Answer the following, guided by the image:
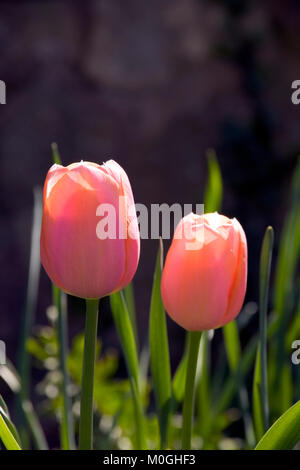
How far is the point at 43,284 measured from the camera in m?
1.30

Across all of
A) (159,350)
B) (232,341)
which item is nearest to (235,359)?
(232,341)

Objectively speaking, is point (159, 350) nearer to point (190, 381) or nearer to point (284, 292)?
point (190, 381)

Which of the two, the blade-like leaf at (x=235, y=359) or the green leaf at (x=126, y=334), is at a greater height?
A: the green leaf at (x=126, y=334)

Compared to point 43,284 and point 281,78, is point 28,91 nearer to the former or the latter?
point 43,284

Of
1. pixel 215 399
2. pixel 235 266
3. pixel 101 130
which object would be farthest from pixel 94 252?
pixel 101 130

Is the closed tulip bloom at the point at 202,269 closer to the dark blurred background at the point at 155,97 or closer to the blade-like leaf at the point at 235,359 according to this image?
the blade-like leaf at the point at 235,359

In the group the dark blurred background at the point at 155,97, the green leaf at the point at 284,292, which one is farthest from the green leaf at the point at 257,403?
the dark blurred background at the point at 155,97

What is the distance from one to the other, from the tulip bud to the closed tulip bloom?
20mm

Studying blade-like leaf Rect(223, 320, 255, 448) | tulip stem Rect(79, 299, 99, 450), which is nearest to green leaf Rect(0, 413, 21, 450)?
tulip stem Rect(79, 299, 99, 450)

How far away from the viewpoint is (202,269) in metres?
0.27

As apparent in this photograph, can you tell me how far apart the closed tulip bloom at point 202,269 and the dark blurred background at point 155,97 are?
43.1 inches

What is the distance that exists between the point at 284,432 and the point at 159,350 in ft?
0.29

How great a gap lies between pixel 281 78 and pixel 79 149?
0.46 m

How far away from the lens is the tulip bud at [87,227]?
0.84ft
